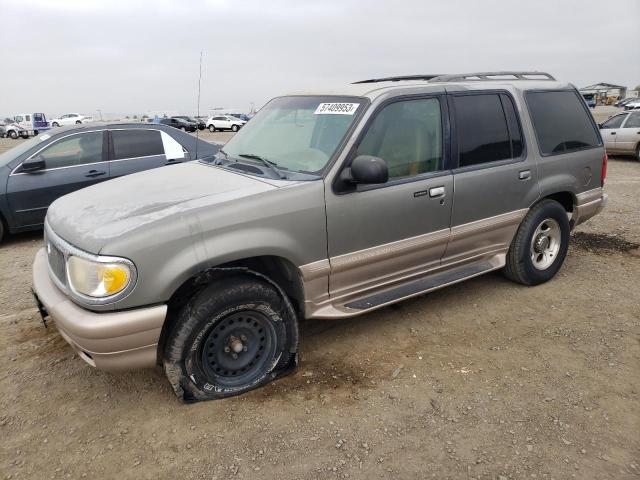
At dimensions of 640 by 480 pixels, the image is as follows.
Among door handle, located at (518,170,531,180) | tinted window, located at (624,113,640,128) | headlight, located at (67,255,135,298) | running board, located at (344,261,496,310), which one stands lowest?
running board, located at (344,261,496,310)

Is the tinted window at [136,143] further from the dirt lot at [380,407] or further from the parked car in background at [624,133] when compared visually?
the parked car in background at [624,133]

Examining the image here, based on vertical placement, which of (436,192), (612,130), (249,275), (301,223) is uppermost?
(612,130)

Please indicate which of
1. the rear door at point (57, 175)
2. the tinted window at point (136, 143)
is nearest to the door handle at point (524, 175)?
the tinted window at point (136, 143)

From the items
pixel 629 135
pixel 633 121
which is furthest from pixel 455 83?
pixel 633 121

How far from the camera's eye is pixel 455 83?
376 centimetres

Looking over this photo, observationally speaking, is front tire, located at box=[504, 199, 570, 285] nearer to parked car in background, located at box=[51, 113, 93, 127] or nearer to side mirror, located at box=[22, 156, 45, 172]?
side mirror, located at box=[22, 156, 45, 172]

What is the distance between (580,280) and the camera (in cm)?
472

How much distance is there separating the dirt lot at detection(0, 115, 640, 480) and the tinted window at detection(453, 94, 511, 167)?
4.38 feet

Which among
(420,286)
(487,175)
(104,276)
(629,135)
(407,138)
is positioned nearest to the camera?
(104,276)

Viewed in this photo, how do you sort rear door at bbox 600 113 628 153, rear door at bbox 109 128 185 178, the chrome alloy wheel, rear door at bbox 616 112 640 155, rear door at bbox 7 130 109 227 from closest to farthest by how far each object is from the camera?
the chrome alloy wheel < rear door at bbox 7 130 109 227 < rear door at bbox 109 128 185 178 < rear door at bbox 616 112 640 155 < rear door at bbox 600 113 628 153

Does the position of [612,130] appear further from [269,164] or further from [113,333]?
[113,333]

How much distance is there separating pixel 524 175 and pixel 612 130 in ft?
37.8

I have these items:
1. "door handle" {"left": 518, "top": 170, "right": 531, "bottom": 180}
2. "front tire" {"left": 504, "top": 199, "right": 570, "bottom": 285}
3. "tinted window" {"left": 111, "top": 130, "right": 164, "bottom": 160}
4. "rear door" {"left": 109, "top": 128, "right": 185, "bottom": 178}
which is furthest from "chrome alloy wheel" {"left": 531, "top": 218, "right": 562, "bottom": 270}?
"tinted window" {"left": 111, "top": 130, "right": 164, "bottom": 160}

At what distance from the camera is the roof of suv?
11.4 ft
